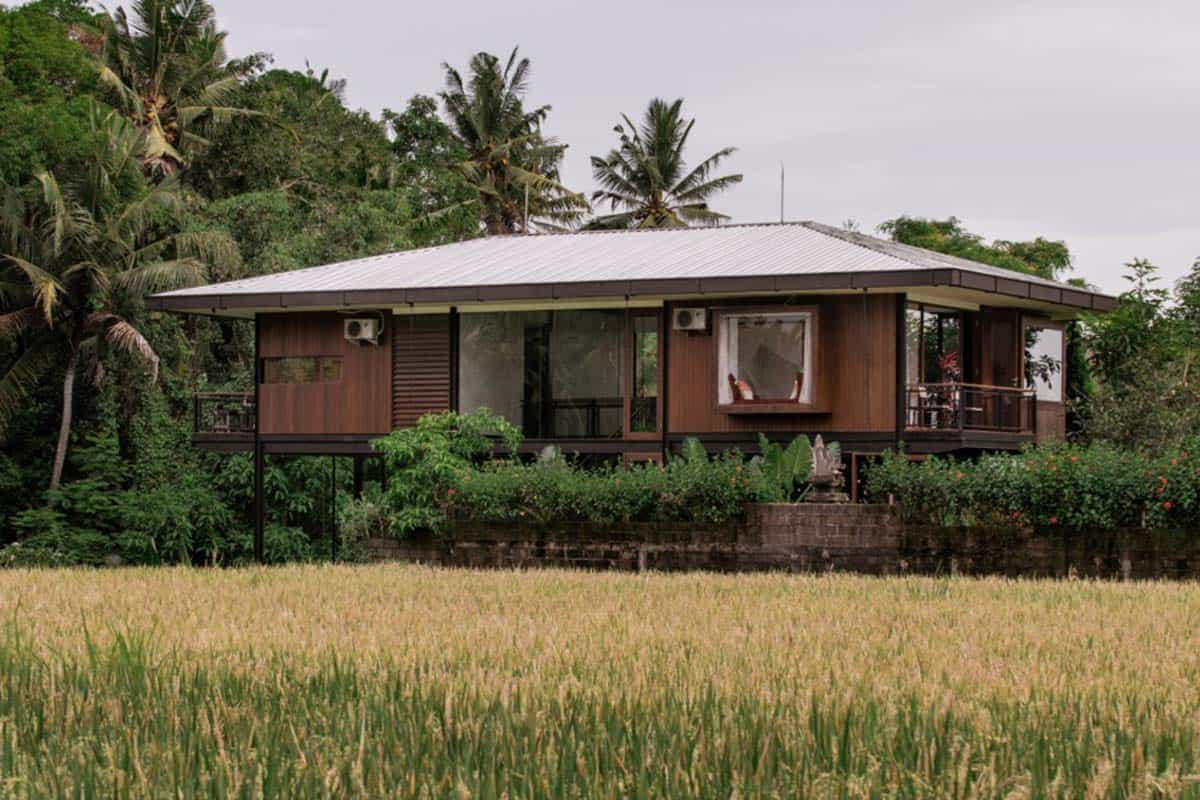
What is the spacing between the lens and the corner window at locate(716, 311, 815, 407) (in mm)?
26578

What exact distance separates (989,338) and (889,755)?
23458mm

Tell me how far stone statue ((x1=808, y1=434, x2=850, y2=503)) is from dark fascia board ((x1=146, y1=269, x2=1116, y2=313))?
2.48m

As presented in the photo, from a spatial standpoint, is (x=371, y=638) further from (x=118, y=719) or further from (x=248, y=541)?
(x=248, y=541)

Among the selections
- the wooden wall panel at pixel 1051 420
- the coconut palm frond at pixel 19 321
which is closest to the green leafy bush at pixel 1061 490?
the wooden wall panel at pixel 1051 420

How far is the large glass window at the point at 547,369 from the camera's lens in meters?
29.0

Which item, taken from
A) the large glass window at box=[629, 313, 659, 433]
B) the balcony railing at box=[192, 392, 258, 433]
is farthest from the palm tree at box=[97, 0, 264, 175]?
the large glass window at box=[629, 313, 659, 433]

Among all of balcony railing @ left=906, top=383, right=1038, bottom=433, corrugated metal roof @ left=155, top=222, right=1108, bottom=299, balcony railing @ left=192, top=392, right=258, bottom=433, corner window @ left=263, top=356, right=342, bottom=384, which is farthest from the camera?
balcony railing @ left=192, top=392, right=258, bottom=433

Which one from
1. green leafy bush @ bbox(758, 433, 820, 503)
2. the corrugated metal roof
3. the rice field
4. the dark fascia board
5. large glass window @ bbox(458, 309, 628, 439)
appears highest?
the corrugated metal roof

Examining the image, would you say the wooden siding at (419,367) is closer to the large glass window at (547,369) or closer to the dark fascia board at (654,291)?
the large glass window at (547,369)

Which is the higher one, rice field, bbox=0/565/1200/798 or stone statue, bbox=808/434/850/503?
stone statue, bbox=808/434/850/503

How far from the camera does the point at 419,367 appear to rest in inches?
1162

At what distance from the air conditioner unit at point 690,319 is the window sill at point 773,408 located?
141 centimetres

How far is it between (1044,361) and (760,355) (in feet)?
21.0

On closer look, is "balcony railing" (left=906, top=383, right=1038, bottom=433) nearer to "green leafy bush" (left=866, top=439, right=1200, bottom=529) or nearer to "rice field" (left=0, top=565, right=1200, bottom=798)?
"green leafy bush" (left=866, top=439, right=1200, bottom=529)
